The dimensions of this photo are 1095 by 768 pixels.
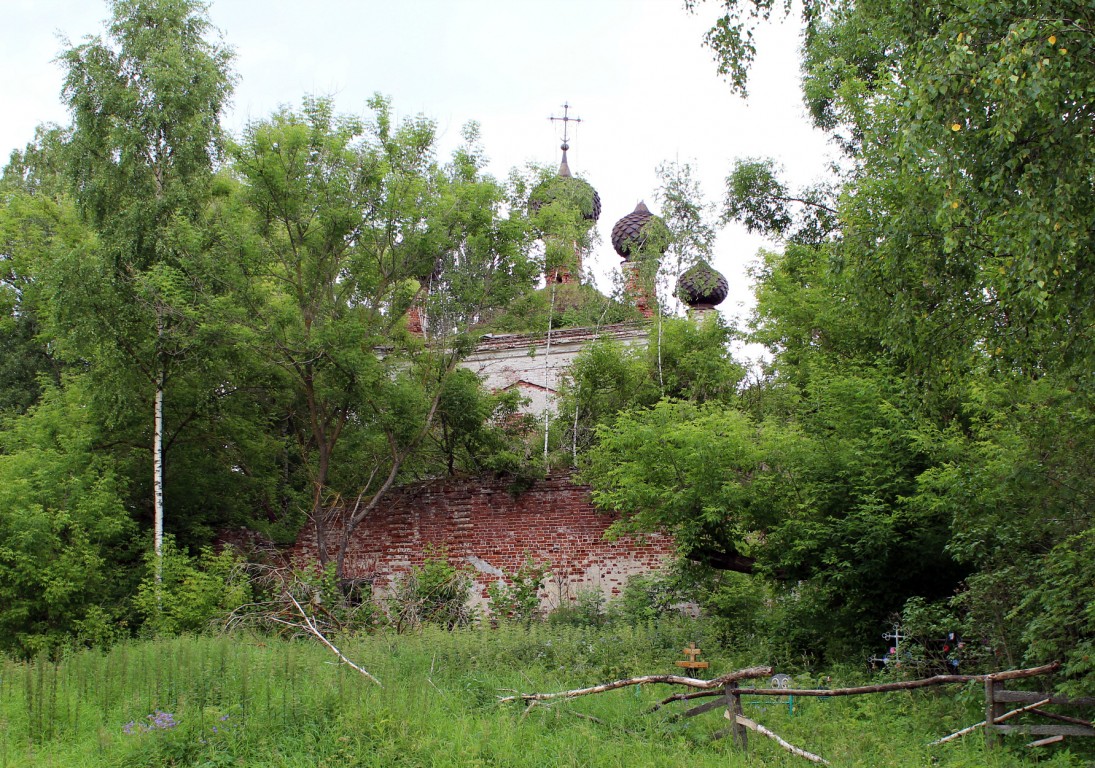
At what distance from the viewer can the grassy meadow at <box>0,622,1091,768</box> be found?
8.10 metres

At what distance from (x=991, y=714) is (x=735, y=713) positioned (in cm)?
216

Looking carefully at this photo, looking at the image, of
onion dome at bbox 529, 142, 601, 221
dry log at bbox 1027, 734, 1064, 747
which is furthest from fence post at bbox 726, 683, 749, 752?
onion dome at bbox 529, 142, 601, 221

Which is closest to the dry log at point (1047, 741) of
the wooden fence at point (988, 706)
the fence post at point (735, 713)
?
the wooden fence at point (988, 706)

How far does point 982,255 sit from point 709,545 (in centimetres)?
632

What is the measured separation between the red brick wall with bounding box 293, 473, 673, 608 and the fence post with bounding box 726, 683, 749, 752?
6.82m

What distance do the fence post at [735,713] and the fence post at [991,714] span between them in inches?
77.6

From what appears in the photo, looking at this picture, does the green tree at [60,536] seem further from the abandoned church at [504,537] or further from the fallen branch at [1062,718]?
the fallen branch at [1062,718]

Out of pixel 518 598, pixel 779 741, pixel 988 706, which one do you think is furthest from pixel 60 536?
pixel 988 706

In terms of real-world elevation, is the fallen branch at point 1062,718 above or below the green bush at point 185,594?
below

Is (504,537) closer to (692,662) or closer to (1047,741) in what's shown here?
(692,662)

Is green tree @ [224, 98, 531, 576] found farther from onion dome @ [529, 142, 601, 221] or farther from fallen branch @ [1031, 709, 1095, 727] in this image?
fallen branch @ [1031, 709, 1095, 727]

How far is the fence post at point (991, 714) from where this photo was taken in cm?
823

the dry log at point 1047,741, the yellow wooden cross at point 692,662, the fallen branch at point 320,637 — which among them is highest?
the fallen branch at point 320,637

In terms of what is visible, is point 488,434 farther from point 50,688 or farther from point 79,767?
point 79,767
